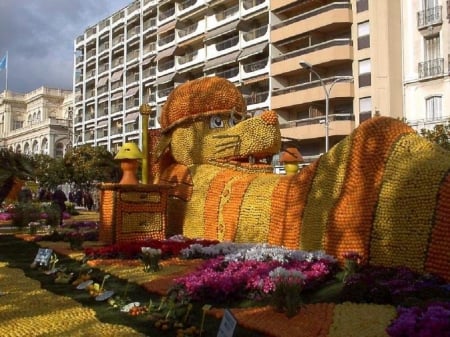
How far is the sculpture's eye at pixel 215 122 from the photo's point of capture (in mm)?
12805

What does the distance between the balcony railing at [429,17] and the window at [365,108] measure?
17.7 feet

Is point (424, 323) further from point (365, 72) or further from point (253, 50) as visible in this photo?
point (253, 50)

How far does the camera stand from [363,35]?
121 feet

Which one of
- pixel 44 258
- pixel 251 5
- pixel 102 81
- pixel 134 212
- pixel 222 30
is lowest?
pixel 44 258

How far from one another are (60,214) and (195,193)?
10549 mm

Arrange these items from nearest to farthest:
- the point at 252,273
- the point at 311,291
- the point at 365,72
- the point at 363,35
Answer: the point at 311,291 → the point at 252,273 → the point at 365,72 → the point at 363,35

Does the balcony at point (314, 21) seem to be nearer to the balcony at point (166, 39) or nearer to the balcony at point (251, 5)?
the balcony at point (251, 5)

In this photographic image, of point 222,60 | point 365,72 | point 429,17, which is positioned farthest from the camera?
point 222,60

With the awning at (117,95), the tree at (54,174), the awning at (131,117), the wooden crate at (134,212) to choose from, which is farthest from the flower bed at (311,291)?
the awning at (117,95)

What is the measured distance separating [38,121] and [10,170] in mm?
74292

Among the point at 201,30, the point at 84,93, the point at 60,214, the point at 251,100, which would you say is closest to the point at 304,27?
the point at 251,100

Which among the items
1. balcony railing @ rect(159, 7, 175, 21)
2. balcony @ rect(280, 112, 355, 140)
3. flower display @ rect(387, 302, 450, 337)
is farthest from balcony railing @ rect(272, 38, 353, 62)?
flower display @ rect(387, 302, 450, 337)

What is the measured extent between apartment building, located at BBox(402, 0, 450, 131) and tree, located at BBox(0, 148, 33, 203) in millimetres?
25220

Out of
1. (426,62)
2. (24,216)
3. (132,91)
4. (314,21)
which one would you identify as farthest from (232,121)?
(132,91)
